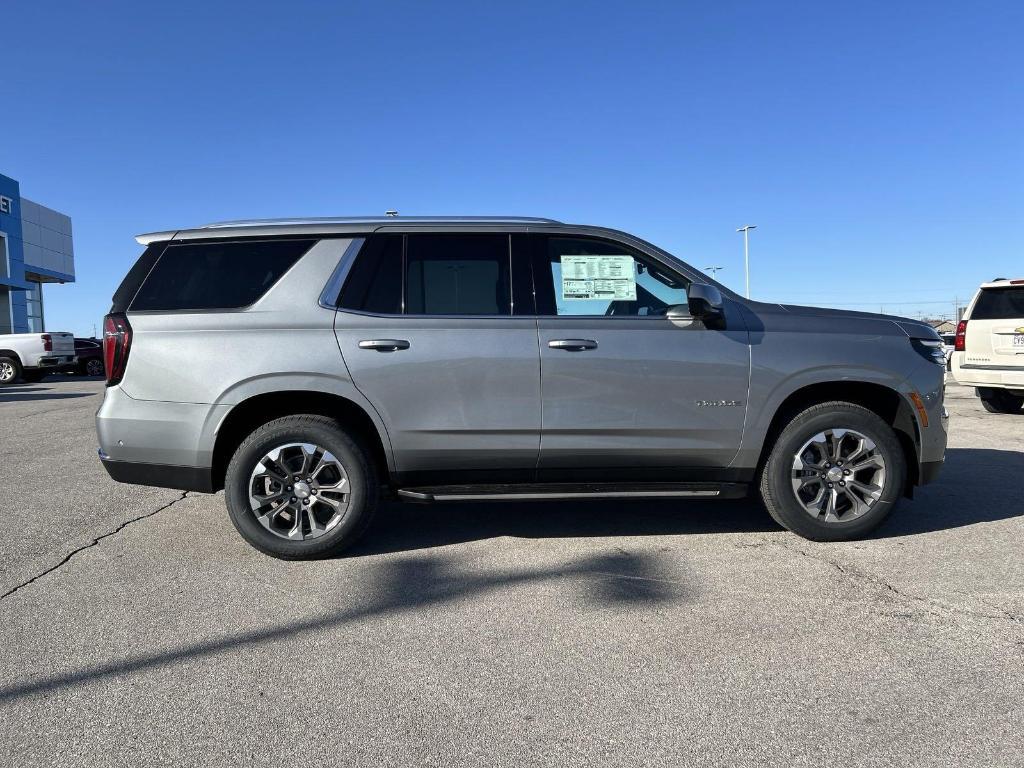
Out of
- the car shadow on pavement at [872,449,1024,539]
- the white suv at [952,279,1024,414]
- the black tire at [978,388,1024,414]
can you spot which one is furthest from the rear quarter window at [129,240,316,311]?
the black tire at [978,388,1024,414]

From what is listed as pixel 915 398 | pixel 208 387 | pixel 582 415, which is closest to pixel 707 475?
pixel 582 415

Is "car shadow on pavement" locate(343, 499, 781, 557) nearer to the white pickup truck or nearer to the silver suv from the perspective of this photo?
the silver suv

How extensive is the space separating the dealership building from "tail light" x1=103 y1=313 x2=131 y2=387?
3955 centimetres

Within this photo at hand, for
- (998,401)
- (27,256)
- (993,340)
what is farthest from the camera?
(27,256)

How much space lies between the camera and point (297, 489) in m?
4.23

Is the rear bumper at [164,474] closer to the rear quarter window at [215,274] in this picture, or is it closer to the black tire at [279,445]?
the black tire at [279,445]

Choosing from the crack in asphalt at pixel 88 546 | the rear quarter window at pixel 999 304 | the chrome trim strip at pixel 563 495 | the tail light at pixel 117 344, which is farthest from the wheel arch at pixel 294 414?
the rear quarter window at pixel 999 304

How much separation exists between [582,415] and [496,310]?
2.59 feet

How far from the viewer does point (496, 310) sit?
4.42 m

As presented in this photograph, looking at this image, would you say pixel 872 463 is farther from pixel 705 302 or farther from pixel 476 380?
pixel 476 380

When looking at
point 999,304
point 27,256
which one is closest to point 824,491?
point 999,304

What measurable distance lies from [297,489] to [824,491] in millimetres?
3056

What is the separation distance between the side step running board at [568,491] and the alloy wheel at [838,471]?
0.41 meters

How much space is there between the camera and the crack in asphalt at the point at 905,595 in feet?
11.0
